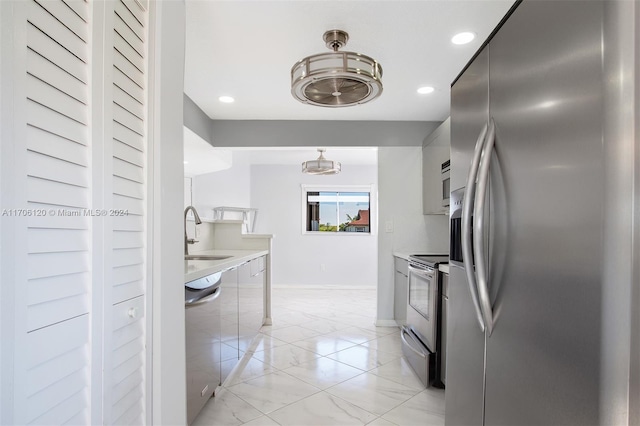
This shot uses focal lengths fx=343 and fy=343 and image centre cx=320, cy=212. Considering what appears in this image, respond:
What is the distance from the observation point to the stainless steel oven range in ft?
7.99

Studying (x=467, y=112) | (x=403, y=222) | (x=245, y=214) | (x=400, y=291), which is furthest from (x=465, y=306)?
(x=245, y=214)

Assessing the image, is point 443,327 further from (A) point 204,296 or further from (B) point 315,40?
(B) point 315,40

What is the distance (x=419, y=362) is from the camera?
2549 mm

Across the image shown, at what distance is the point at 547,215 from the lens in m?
0.83

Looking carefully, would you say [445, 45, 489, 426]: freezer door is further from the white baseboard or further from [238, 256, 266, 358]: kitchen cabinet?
the white baseboard

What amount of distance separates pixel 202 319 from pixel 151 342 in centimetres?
75

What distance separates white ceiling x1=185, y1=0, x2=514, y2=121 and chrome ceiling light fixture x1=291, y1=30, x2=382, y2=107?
0.19 metres

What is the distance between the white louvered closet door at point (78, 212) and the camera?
2.14 feet

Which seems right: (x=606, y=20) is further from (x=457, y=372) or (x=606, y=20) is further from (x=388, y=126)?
(x=388, y=126)

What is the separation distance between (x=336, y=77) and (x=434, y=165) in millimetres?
1992

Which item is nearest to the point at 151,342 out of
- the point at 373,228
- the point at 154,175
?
the point at 154,175

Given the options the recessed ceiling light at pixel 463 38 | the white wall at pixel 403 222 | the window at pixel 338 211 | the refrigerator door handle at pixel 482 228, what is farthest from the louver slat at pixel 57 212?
the window at pixel 338 211

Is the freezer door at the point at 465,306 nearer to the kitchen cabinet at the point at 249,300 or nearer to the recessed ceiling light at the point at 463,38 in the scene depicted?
the recessed ceiling light at the point at 463,38

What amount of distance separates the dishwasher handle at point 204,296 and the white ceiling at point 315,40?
154 cm
